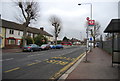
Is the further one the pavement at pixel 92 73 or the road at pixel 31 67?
the road at pixel 31 67

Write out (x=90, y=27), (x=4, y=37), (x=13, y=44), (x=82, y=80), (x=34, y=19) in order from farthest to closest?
(x=13, y=44) → (x=4, y=37) → (x=34, y=19) → (x=90, y=27) → (x=82, y=80)

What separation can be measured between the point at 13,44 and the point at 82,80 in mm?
32604

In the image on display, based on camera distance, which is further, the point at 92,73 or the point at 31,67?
the point at 31,67

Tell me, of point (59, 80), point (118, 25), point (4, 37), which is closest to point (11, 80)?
point (59, 80)

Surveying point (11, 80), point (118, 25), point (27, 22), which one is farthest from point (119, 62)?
point (27, 22)

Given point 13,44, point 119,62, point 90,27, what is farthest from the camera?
point 13,44

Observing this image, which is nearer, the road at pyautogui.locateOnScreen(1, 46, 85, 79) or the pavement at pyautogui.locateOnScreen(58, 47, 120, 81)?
the pavement at pyautogui.locateOnScreen(58, 47, 120, 81)

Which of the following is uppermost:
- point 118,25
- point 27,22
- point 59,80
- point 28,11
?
point 28,11

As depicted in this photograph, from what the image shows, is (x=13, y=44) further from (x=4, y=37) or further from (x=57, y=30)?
(x=57, y=30)

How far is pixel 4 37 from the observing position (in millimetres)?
31641

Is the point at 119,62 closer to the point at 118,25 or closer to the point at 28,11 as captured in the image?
the point at 118,25

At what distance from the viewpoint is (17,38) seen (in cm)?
3734

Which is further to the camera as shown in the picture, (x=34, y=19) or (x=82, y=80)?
(x=34, y=19)

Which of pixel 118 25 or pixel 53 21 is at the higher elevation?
pixel 53 21
